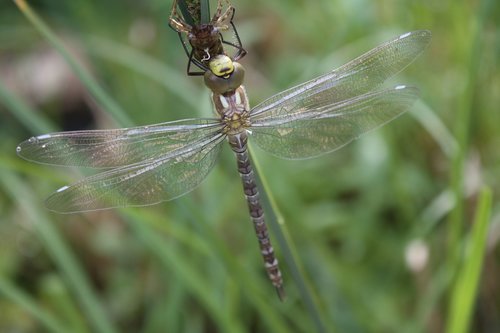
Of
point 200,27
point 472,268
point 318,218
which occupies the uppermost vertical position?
point 318,218

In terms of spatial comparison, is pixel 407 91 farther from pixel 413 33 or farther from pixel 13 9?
pixel 13 9

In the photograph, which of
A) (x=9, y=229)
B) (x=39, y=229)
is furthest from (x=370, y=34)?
(x=9, y=229)

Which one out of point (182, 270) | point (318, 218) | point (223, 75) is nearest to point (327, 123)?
point (223, 75)

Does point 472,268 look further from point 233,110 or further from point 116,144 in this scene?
point 116,144

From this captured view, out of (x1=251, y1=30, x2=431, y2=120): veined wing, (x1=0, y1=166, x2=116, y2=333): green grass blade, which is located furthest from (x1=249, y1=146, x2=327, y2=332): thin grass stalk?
(x1=0, y1=166, x2=116, y2=333): green grass blade

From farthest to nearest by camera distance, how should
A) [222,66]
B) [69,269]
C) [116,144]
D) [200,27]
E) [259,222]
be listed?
[69,269], [259,222], [116,144], [222,66], [200,27]

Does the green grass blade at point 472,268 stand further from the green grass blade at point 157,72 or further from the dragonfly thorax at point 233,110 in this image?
the green grass blade at point 157,72
